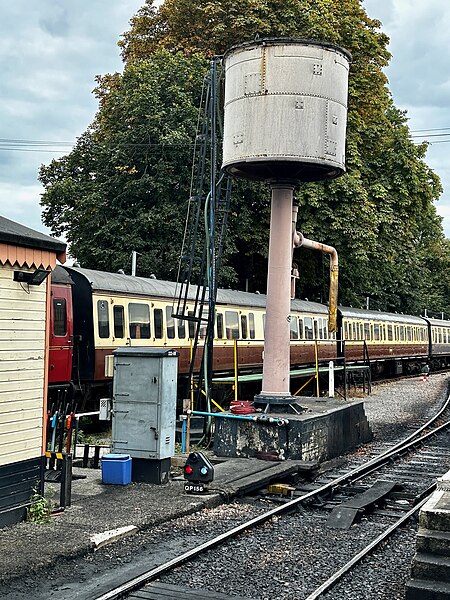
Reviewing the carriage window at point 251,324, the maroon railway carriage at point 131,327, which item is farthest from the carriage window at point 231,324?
the carriage window at point 251,324

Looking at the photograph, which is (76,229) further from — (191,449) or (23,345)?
(23,345)

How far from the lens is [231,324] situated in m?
22.2

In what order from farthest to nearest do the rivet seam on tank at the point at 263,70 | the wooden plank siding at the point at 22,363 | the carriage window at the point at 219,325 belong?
the carriage window at the point at 219,325 → the rivet seam on tank at the point at 263,70 → the wooden plank siding at the point at 22,363

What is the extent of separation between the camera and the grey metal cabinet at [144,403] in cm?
1032

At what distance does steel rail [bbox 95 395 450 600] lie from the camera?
21.0 ft

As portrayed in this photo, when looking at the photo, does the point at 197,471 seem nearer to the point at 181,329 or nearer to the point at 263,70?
the point at 263,70

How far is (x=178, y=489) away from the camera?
1004 cm

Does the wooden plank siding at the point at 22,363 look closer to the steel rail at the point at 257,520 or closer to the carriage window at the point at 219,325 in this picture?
the steel rail at the point at 257,520

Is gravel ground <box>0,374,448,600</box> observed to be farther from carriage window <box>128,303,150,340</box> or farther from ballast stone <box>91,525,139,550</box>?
carriage window <box>128,303,150,340</box>

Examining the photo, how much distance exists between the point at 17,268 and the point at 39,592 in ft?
11.3

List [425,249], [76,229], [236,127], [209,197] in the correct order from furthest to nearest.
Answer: [425,249], [76,229], [209,197], [236,127]

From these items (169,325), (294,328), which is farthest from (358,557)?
(294,328)

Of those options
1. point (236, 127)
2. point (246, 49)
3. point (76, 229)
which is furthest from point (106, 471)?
point (76, 229)

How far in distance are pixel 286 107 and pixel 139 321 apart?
6762 mm
